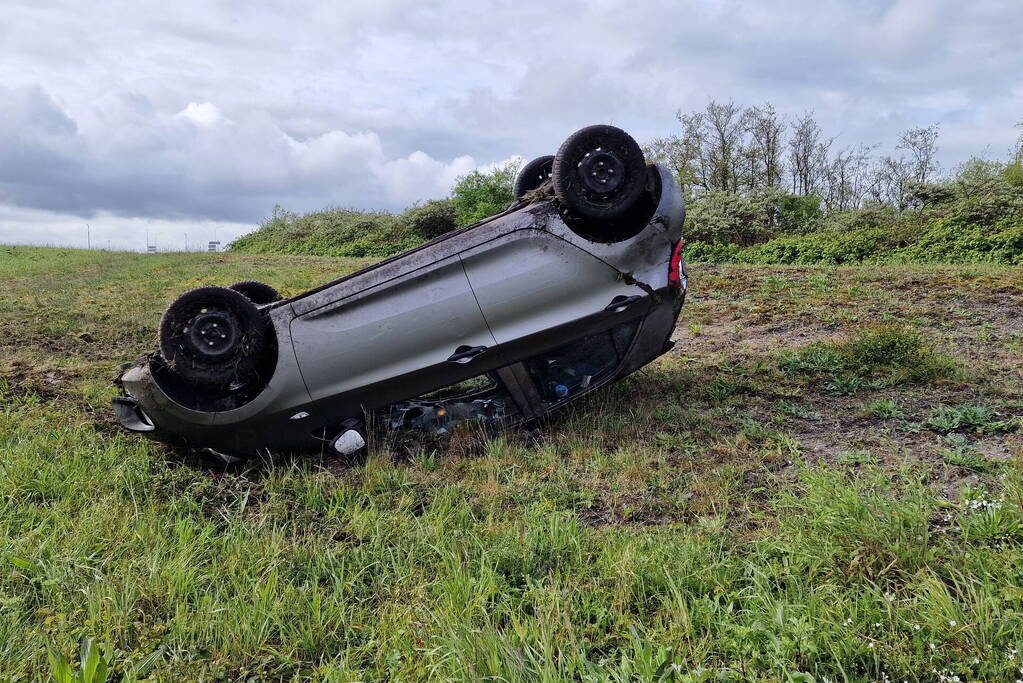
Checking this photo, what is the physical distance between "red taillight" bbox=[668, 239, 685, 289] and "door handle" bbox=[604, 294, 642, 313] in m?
0.29

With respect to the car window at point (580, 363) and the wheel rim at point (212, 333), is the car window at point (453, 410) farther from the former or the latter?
the wheel rim at point (212, 333)

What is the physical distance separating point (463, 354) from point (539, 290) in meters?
0.67

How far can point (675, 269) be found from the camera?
4711 millimetres

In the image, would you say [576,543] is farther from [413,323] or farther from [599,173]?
[599,173]

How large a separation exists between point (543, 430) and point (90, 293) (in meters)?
12.2

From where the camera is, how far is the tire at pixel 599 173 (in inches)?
173

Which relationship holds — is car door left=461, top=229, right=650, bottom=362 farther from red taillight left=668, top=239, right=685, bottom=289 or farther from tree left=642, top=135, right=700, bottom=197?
tree left=642, top=135, right=700, bottom=197

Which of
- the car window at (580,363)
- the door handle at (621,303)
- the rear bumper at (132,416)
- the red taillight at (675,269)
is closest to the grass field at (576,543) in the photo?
the rear bumper at (132,416)

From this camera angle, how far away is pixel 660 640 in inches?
93.7

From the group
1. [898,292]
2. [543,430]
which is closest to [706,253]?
[898,292]

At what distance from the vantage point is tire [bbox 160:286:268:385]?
13.7 feet

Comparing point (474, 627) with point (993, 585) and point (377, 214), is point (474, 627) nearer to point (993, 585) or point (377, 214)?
point (993, 585)

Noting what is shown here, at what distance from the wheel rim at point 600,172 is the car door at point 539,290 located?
0.41 meters

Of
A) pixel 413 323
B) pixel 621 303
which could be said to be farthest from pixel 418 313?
pixel 621 303
